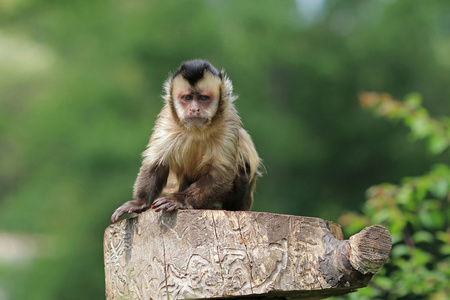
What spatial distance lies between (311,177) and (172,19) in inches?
252

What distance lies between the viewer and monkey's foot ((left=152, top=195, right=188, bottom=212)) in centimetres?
465

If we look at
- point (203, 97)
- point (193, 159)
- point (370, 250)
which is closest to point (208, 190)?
point (193, 159)

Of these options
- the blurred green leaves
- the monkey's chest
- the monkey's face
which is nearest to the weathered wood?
the monkey's chest

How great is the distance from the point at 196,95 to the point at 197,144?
50cm

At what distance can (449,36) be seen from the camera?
59.3 ft

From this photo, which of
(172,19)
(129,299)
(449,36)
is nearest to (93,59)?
(172,19)

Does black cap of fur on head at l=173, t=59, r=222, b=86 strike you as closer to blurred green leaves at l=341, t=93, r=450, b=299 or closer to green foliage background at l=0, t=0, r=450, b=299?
blurred green leaves at l=341, t=93, r=450, b=299

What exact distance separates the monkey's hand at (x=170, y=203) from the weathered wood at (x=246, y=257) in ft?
0.19

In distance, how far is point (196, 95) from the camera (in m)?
5.90

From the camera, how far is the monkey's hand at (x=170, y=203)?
4652 mm

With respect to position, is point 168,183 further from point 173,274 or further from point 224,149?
point 173,274

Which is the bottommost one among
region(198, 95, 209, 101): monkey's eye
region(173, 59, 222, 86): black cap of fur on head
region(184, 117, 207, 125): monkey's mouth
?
region(184, 117, 207, 125): monkey's mouth

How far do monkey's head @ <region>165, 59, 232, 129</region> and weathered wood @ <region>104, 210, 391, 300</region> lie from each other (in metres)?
1.39

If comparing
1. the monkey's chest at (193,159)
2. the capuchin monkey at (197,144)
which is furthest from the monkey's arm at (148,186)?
the monkey's chest at (193,159)
